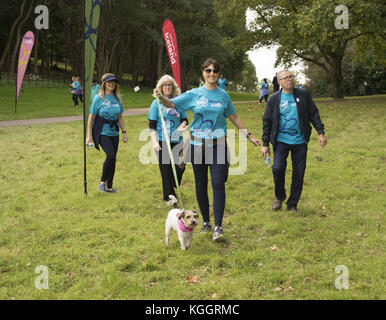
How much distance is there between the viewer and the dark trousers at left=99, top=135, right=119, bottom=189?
7535 millimetres

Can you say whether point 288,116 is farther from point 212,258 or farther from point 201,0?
point 201,0

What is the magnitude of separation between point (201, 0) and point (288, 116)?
37806mm

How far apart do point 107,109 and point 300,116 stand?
3.32m

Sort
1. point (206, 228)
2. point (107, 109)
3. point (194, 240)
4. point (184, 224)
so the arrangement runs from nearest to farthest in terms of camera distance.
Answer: point (184, 224) → point (194, 240) → point (206, 228) → point (107, 109)

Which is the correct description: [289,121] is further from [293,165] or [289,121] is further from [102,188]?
[102,188]

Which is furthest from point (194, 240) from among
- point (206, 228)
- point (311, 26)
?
point (311, 26)

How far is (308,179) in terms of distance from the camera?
866 cm

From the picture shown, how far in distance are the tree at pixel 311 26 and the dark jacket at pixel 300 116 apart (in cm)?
1316

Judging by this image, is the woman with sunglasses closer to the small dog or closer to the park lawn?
the small dog

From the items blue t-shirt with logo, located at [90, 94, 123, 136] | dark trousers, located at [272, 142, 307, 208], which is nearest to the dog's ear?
dark trousers, located at [272, 142, 307, 208]

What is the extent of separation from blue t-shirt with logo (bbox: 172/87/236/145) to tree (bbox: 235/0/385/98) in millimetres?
14597

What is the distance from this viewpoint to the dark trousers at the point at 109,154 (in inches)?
297

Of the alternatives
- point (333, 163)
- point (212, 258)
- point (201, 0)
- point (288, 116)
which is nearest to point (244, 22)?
point (201, 0)

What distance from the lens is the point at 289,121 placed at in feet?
20.8
